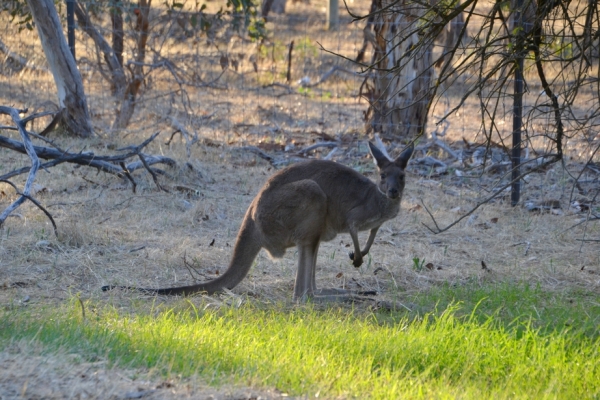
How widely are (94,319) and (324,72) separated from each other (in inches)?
489

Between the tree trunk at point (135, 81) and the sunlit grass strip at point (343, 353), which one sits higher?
the tree trunk at point (135, 81)

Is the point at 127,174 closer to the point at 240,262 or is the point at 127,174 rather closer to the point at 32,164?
the point at 32,164

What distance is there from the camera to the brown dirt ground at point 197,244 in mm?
3393

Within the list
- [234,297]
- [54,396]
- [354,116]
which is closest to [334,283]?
[234,297]

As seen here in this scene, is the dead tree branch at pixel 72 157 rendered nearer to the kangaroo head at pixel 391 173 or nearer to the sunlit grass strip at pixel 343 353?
the sunlit grass strip at pixel 343 353

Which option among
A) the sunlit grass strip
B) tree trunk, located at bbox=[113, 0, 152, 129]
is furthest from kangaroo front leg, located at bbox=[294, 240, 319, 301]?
tree trunk, located at bbox=[113, 0, 152, 129]

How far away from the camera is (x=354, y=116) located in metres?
13.1

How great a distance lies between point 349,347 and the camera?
4.07 metres

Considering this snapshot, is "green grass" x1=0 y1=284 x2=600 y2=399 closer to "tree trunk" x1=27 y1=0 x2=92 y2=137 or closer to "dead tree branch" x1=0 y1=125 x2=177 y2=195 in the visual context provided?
"dead tree branch" x1=0 y1=125 x2=177 y2=195

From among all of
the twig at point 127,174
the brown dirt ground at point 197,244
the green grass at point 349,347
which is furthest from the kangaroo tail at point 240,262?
the twig at point 127,174

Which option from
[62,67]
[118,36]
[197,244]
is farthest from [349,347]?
[118,36]

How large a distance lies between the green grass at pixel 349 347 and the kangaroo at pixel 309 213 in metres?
0.36

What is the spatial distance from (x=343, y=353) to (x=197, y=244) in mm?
2898

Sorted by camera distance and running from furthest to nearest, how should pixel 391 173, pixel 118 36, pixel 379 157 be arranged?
pixel 118 36 < pixel 379 157 < pixel 391 173
